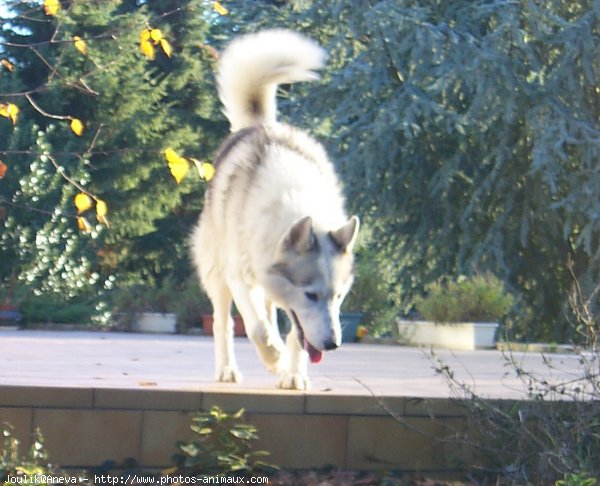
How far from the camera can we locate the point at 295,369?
528cm

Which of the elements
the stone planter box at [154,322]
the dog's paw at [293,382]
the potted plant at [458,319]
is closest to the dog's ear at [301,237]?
the dog's paw at [293,382]

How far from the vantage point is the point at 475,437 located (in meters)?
4.62

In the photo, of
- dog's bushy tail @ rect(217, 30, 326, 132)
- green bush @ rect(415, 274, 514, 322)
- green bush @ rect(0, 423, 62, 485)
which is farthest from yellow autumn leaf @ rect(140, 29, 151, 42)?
green bush @ rect(415, 274, 514, 322)

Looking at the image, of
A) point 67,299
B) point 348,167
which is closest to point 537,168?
point 348,167

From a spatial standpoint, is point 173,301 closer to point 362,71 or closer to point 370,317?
point 370,317

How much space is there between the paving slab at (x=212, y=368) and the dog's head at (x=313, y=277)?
262 millimetres

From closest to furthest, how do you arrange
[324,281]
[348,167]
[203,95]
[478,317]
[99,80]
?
[324,281] < [478,317] < [348,167] < [99,80] < [203,95]

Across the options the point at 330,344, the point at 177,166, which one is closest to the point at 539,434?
the point at 330,344

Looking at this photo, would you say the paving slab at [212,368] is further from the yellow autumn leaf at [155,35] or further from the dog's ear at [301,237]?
the yellow autumn leaf at [155,35]

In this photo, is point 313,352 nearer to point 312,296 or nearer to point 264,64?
point 312,296

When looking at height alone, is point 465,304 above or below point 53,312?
above

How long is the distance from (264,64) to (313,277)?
59.6 inches

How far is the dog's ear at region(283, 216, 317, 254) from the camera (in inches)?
197

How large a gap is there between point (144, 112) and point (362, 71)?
11.7 feet
